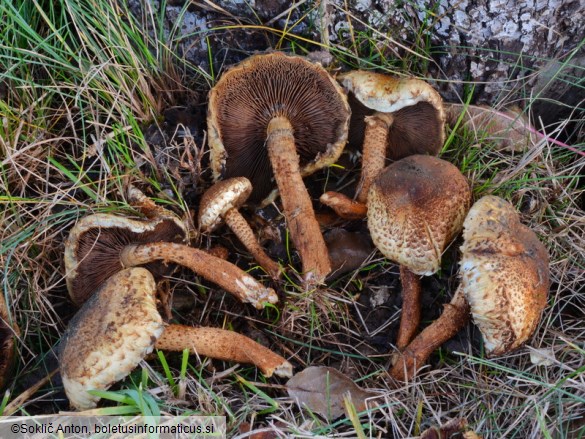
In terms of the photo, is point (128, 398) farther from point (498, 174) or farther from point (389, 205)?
point (498, 174)

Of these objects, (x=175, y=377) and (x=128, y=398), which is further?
(x=175, y=377)

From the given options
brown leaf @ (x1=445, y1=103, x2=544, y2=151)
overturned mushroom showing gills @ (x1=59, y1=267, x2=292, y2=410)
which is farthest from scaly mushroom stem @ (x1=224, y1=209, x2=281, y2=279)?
brown leaf @ (x1=445, y1=103, x2=544, y2=151)

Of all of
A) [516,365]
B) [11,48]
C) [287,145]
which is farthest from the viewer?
[287,145]

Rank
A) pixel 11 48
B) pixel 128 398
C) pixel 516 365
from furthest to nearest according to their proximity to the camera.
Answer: pixel 11 48, pixel 516 365, pixel 128 398

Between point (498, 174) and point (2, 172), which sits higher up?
point (2, 172)

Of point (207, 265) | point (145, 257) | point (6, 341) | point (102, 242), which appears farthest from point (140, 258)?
point (6, 341)

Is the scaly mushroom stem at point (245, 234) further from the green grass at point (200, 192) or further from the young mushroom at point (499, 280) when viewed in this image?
the young mushroom at point (499, 280)

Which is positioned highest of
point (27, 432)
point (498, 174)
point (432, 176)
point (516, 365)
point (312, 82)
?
point (312, 82)

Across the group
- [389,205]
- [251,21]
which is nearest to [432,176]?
[389,205]

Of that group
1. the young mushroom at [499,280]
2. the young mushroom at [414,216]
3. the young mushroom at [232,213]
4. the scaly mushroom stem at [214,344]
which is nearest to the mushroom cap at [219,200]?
the young mushroom at [232,213]
